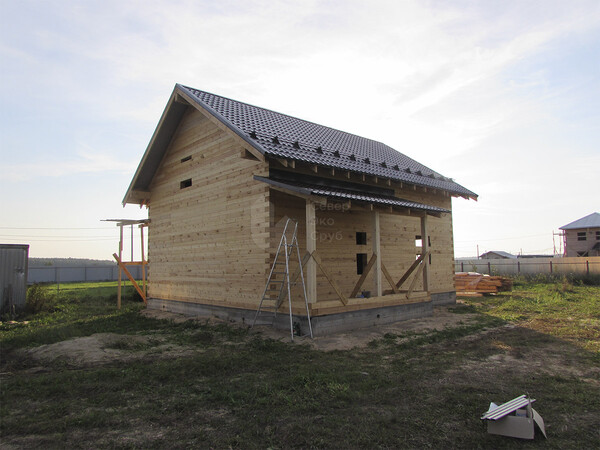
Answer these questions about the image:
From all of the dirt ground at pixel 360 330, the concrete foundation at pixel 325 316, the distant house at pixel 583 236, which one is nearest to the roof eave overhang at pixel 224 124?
the concrete foundation at pixel 325 316

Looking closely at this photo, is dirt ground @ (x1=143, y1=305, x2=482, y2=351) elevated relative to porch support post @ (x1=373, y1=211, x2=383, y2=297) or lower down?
lower down

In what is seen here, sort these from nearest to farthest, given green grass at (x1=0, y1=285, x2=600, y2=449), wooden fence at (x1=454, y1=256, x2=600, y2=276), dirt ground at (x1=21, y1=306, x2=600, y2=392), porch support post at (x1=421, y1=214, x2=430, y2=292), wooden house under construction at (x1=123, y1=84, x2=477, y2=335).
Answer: green grass at (x1=0, y1=285, x2=600, y2=449)
dirt ground at (x1=21, y1=306, x2=600, y2=392)
wooden house under construction at (x1=123, y1=84, x2=477, y2=335)
porch support post at (x1=421, y1=214, x2=430, y2=292)
wooden fence at (x1=454, y1=256, x2=600, y2=276)

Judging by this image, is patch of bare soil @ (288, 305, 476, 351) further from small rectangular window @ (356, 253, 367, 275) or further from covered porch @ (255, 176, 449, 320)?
small rectangular window @ (356, 253, 367, 275)

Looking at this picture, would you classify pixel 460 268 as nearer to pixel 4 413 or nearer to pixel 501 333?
pixel 501 333

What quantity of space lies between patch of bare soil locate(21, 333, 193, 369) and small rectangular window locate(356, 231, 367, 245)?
6.53 m

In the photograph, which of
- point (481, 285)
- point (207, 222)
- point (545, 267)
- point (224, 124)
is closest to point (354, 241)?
point (207, 222)

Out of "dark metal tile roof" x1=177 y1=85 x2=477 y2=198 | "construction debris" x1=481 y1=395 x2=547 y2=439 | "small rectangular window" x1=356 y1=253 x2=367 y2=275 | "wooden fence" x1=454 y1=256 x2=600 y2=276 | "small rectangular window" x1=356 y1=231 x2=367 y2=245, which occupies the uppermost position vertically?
"dark metal tile roof" x1=177 y1=85 x2=477 y2=198

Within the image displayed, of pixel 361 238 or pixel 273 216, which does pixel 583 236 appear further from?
pixel 273 216

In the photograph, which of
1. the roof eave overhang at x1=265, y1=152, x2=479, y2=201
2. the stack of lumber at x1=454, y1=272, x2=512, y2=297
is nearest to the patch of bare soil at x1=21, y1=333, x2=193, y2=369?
the roof eave overhang at x1=265, y1=152, x2=479, y2=201

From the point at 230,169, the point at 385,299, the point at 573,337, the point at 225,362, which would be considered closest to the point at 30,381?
the point at 225,362

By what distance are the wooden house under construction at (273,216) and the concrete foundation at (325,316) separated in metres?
0.04

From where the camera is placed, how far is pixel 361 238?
13.0m

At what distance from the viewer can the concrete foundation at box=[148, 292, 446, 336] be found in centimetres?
934

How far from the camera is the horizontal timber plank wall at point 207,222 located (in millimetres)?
10781
